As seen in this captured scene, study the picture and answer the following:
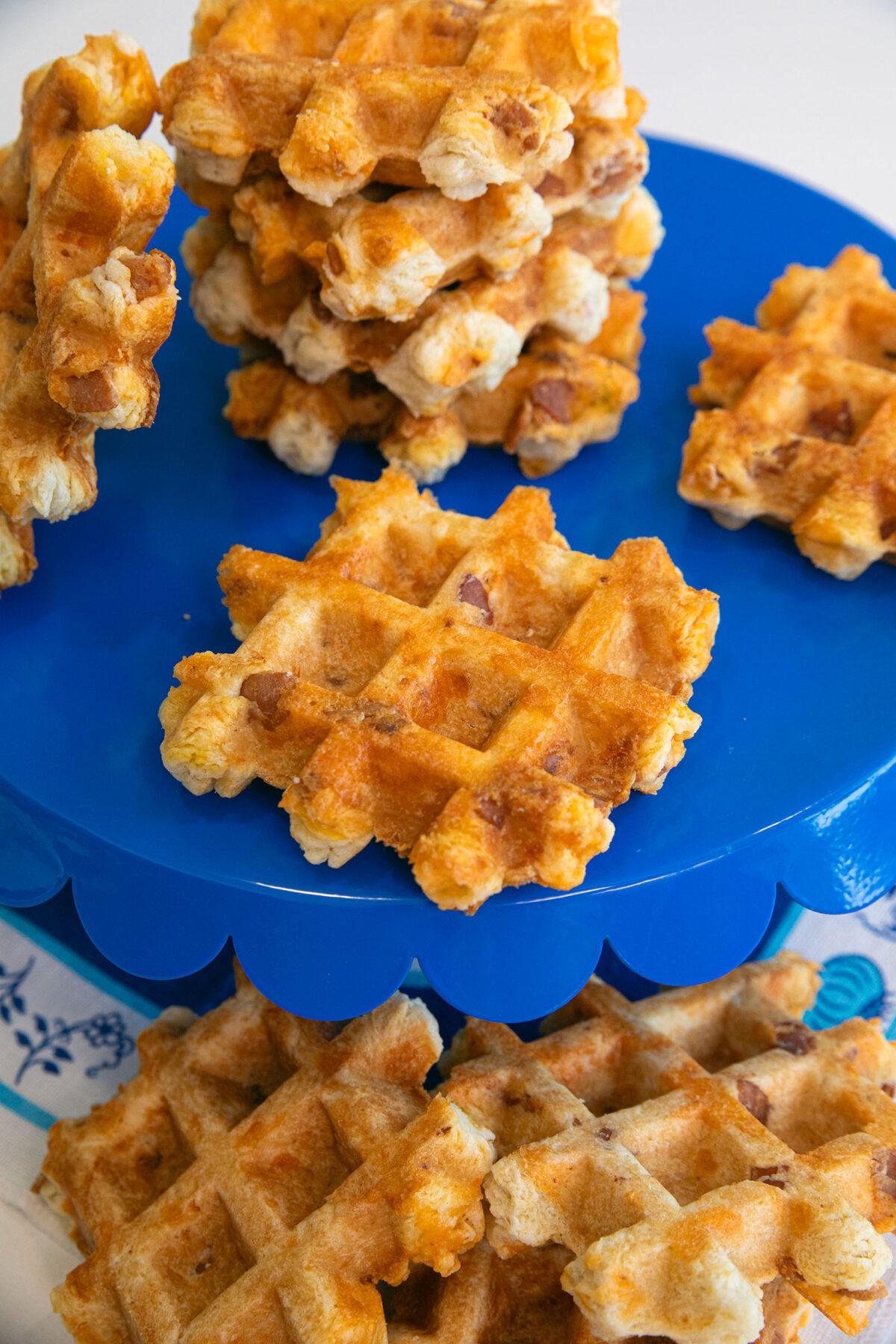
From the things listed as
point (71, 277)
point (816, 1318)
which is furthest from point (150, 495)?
point (816, 1318)

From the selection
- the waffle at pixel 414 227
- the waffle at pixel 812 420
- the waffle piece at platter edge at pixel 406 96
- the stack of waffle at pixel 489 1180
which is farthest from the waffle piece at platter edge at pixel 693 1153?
the waffle piece at platter edge at pixel 406 96

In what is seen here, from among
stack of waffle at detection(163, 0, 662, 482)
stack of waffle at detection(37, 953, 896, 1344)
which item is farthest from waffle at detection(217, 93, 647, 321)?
stack of waffle at detection(37, 953, 896, 1344)

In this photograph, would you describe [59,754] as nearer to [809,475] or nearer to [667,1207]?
[667,1207]

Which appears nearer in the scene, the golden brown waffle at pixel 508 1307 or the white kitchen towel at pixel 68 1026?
the golden brown waffle at pixel 508 1307

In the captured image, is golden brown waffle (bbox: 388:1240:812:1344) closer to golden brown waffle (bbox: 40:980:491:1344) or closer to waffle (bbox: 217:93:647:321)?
golden brown waffle (bbox: 40:980:491:1344)

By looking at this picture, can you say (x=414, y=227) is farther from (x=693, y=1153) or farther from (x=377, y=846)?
(x=693, y=1153)

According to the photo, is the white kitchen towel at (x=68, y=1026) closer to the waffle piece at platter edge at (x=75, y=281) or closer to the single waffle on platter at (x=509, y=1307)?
the single waffle on platter at (x=509, y=1307)
